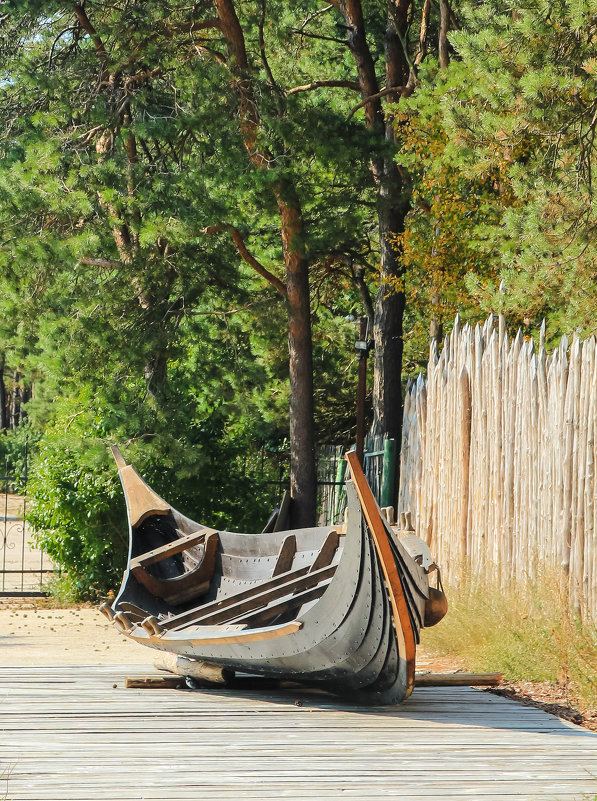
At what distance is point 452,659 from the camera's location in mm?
8109

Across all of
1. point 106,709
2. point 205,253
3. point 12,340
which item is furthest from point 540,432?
point 12,340

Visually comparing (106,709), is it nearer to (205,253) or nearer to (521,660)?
(521,660)

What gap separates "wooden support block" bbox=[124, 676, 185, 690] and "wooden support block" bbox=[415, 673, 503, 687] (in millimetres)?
1492

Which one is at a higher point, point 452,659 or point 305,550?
point 305,550

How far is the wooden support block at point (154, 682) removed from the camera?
631cm

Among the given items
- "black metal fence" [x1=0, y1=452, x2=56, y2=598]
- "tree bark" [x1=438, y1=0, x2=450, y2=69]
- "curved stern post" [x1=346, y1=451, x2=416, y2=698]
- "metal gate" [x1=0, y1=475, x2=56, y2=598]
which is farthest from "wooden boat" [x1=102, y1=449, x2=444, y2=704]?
"tree bark" [x1=438, y1=0, x2=450, y2=69]

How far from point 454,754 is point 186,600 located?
3320 millimetres

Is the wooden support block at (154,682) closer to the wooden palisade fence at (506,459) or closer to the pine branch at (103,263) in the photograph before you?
the wooden palisade fence at (506,459)

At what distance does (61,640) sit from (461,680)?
5295 mm

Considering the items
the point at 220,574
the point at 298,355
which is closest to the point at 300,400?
the point at 298,355

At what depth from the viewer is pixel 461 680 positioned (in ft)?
21.4

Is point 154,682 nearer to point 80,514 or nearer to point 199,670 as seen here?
point 199,670

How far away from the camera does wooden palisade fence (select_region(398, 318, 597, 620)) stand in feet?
21.7

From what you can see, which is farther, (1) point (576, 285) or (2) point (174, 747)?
(1) point (576, 285)
